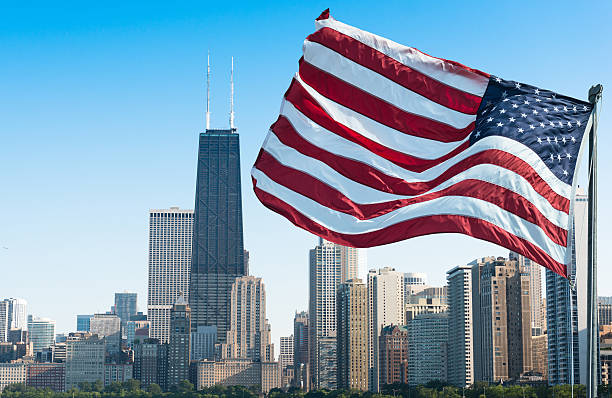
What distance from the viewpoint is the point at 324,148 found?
18.2m

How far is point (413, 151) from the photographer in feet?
57.0

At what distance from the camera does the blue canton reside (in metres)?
15.1

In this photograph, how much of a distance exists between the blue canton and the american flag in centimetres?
2

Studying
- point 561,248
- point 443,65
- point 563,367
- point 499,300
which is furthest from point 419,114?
point 499,300

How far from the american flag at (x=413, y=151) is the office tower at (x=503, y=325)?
500 ft

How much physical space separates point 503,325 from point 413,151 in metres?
161

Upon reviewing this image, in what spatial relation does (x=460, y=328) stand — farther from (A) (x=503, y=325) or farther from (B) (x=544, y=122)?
(B) (x=544, y=122)

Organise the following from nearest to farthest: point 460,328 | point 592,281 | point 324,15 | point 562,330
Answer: point 592,281 → point 324,15 → point 562,330 → point 460,328

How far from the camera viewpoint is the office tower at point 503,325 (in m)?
170

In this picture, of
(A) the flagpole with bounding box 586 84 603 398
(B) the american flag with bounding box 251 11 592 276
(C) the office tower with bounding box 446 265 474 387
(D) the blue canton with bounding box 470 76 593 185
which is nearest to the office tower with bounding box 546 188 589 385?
(C) the office tower with bounding box 446 265 474 387

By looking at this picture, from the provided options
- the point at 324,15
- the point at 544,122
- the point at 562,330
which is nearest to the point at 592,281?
the point at 544,122

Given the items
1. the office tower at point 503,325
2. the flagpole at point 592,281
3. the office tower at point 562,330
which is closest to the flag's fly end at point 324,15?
the flagpole at point 592,281

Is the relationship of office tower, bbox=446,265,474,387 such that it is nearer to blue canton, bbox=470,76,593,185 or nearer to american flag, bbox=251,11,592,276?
american flag, bbox=251,11,592,276

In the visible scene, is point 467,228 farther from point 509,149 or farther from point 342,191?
point 342,191
